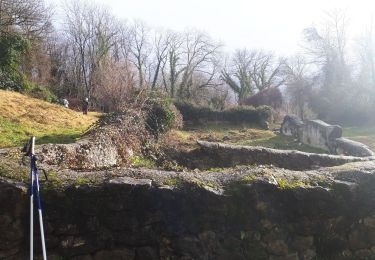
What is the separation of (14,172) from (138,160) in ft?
25.4

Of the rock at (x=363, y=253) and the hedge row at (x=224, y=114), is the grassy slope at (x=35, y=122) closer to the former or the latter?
the rock at (x=363, y=253)

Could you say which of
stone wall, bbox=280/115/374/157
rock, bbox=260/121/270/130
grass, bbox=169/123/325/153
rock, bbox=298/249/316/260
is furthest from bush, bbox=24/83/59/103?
rock, bbox=298/249/316/260

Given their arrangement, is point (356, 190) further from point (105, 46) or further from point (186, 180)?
point (105, 46)

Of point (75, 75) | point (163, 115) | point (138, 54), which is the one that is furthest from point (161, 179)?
point (138, 54)

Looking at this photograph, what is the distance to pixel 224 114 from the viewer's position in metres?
31.6

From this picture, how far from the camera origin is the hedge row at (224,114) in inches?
1214

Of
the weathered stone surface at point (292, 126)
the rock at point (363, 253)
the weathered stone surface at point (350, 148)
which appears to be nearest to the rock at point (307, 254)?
the rock at point (363, 253)

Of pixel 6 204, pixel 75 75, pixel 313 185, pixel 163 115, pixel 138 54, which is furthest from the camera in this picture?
pixel 138 54

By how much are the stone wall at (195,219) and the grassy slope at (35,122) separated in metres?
8.12

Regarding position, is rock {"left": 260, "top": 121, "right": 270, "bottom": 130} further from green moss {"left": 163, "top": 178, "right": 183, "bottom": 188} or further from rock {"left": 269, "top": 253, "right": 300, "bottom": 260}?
green moss {"left": 163, "top": 178, "right": 183, "bottom": 188}

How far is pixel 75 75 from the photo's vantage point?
4784 centimetres

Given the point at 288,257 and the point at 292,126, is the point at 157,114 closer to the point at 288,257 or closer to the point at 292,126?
the point at 292,126

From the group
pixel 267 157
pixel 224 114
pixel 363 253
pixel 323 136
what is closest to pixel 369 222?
pixel 363 253

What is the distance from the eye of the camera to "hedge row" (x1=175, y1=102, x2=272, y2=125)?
1214 inches
